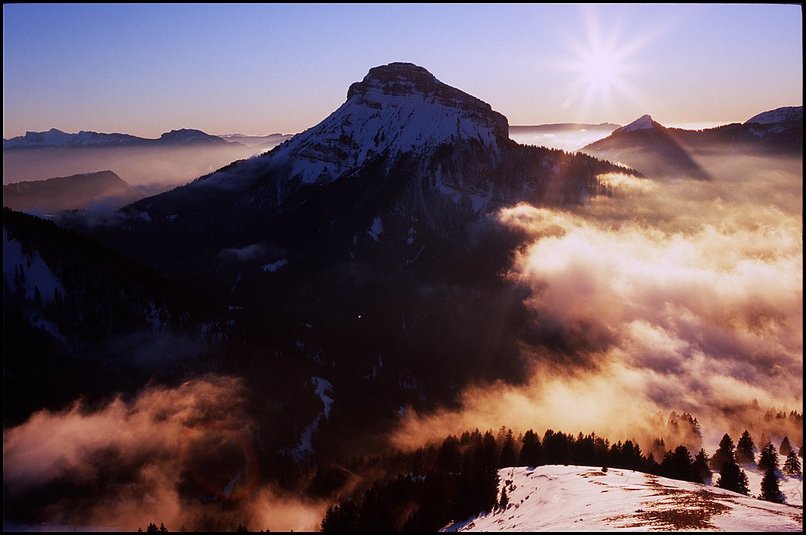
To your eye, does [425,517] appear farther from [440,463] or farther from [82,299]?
[82,299]

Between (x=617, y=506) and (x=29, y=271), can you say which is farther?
(x=29, y=271)

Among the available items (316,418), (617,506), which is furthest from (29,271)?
(617,506)

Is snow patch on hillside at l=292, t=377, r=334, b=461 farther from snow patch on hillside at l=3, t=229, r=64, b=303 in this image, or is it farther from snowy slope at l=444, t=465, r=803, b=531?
snow patch on hillside at l=3, t=229, r=64, b=303

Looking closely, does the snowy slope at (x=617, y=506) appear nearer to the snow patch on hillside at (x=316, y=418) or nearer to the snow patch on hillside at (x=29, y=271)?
the snow patch on hillside at (x=316, y=418)

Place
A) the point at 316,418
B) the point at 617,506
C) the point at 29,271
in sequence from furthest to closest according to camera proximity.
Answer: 1. the point at 316,418
2. the point at 29,271
3. the point at 617,506

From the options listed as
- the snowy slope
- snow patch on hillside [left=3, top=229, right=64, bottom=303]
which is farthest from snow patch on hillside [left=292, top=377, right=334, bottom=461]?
snow patch on hillside [left=3, top=229, right=64, bottom=303]

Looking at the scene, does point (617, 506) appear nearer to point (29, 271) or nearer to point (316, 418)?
point (316, 418)

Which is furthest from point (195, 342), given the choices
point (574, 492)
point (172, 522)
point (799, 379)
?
point (799, 379)

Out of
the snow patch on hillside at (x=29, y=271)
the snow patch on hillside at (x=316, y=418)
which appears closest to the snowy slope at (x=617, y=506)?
the snow patch on hillside at (x=316, y=418)
